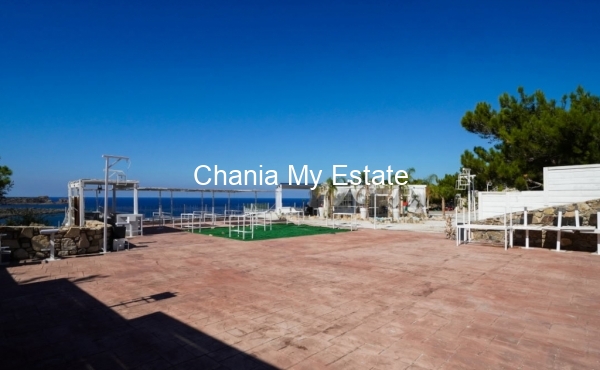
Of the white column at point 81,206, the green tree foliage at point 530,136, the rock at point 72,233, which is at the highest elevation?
the green tree foliage at point 530,136

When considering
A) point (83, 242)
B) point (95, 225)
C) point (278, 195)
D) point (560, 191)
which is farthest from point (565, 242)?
point (278, 195)

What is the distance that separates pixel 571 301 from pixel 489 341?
2337 mm

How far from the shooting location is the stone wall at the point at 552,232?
377 inches

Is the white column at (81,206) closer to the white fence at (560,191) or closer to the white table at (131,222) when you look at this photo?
the white table at (131,222)

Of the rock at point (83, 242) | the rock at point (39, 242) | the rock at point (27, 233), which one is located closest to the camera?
the rock at point (27, 233)

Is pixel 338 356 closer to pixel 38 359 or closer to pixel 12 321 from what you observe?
pixel 38 359

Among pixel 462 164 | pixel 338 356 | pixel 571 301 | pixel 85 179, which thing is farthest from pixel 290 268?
pixel 462 164

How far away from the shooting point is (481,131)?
17297mm

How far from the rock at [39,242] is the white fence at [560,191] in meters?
12.0

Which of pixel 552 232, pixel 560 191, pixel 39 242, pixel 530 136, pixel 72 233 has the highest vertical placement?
pixel 530 136

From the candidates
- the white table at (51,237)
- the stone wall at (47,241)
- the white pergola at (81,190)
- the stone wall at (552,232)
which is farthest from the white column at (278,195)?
the white table at (51,237)

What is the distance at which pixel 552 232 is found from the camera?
10312 mm

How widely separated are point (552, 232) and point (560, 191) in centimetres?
122

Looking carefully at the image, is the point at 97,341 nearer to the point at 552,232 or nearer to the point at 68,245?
the point at 68,245
